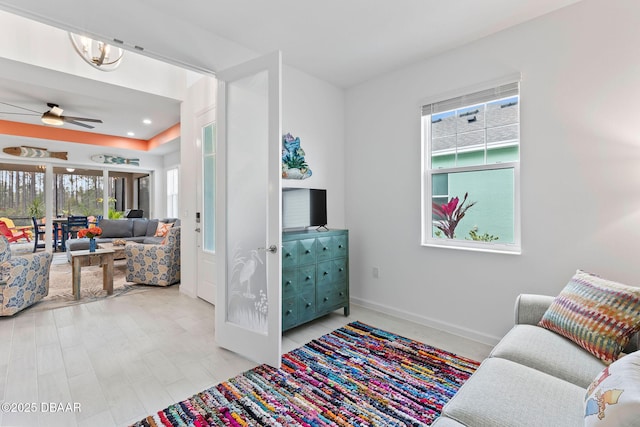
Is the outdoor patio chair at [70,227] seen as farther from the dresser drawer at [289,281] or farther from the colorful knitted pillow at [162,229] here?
the dresser drawer at [289,281]

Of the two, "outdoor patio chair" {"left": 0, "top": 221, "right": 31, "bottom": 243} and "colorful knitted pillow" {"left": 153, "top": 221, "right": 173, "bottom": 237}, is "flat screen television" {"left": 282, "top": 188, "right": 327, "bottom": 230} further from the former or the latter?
"outdoor patio chair" {"left": 0, "top": 221, "right": 31, "bottom": 243}

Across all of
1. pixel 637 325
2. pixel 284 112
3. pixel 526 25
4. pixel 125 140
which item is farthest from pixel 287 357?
pixel 125 140

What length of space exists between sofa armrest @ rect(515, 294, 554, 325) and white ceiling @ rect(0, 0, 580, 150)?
2136 millimetres

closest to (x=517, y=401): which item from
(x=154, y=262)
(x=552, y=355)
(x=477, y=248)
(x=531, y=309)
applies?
(x=552, y=355)

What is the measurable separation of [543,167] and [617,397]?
199cm

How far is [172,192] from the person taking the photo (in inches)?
296

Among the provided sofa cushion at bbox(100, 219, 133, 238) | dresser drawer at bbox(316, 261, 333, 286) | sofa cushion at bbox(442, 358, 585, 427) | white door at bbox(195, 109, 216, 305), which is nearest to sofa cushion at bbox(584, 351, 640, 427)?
sofa cushion at bbox(442, 358, 585, 427)

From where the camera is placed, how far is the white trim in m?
2.50

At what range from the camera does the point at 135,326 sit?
3006 mm

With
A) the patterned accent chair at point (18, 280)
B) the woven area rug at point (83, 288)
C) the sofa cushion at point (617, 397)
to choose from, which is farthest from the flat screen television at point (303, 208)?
the patterned accent chair at point (18, 280)

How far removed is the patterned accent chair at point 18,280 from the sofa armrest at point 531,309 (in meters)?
4.76

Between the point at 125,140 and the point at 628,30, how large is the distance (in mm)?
8451

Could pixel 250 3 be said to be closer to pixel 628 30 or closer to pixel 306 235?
pixel 306 235

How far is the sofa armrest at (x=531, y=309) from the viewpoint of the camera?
6.27ft
